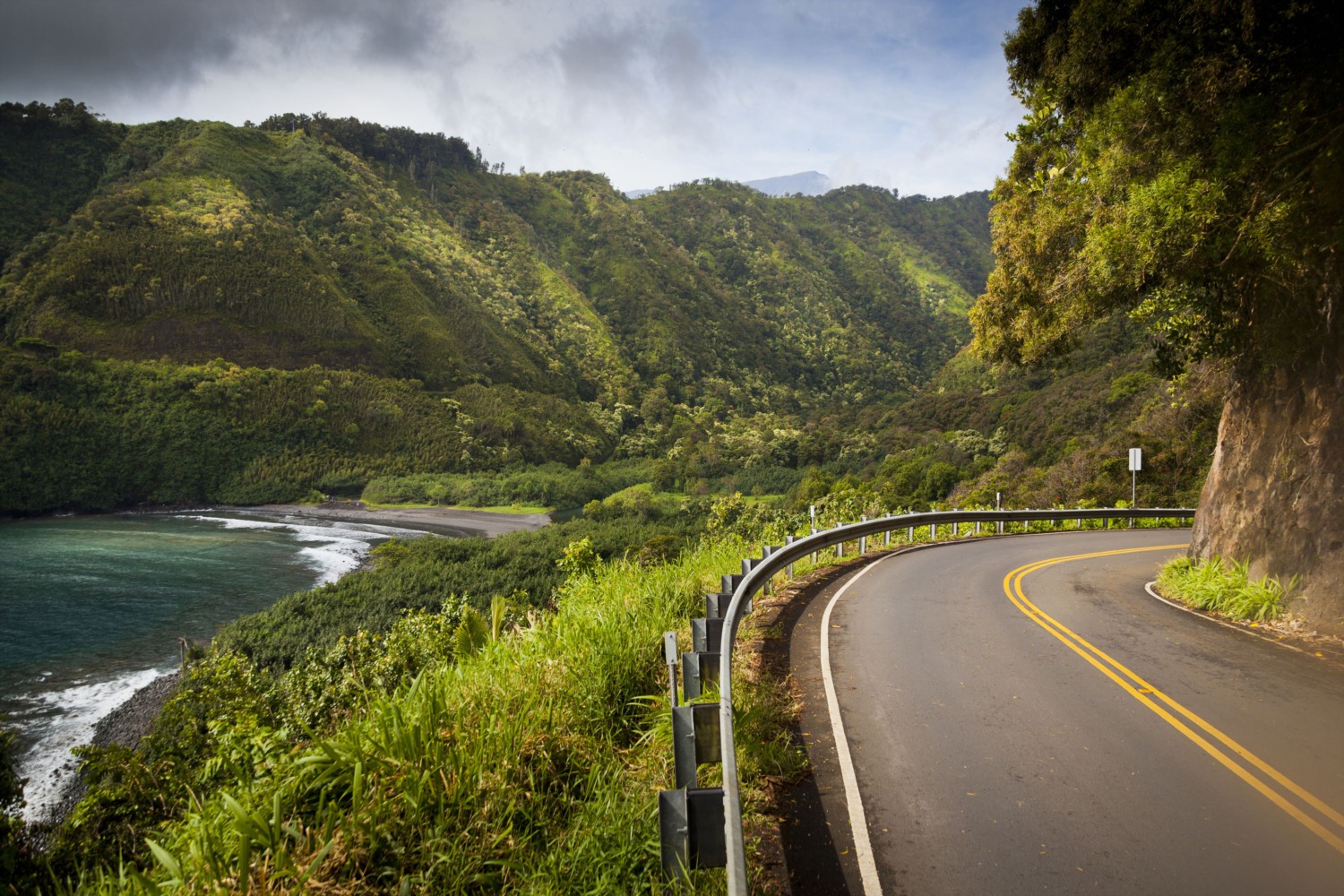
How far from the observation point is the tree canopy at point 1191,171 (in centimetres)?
695

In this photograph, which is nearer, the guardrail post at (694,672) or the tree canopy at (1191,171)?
the guardrail post at (694,672)

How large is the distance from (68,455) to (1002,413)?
321 ft

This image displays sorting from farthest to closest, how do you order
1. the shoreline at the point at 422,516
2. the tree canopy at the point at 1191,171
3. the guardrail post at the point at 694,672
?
the shoreline at the point at 422,516 < the tree canopy at the point at 1191,171 < the guardrail post at the point at 694,672

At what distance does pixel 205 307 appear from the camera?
10344 cm

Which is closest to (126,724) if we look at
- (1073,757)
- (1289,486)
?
(1073,757)

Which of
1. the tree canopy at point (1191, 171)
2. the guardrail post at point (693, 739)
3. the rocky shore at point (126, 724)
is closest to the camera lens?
the guardrail post at point (693, 739)

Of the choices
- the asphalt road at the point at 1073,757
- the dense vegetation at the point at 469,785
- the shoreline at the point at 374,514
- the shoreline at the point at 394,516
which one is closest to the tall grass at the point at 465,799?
the dense vegetation at the point at 469,785

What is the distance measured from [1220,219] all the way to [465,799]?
9046 millimetres

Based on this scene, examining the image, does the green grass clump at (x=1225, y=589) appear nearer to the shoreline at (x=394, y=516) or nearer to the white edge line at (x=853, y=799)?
the white edge line at (x=853, y=799)

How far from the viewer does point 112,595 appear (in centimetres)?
4078

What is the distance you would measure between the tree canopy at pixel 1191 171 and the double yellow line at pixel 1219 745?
4466mm

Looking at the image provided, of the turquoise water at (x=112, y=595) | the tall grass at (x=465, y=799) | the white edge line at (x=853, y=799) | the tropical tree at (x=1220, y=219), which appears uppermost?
the tropical tree at (x=1220, y=219)

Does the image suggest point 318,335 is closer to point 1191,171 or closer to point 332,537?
point 332,537

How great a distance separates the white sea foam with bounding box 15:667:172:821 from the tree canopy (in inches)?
951
